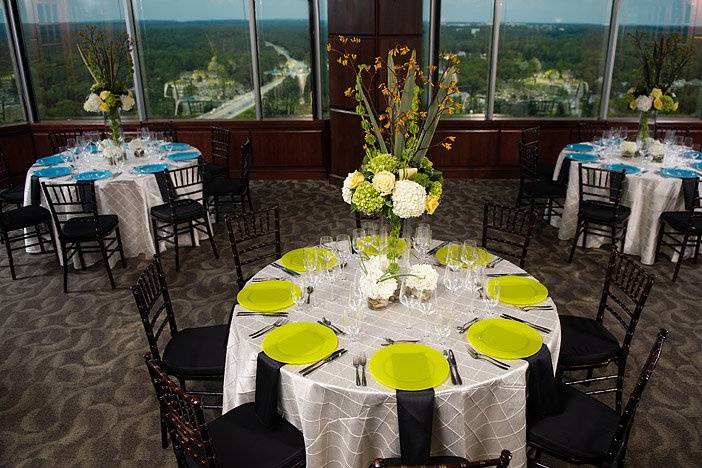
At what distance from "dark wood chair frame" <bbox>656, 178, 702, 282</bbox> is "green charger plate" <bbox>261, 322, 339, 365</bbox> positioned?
12.7 ft

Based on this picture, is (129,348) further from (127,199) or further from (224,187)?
(224,187)

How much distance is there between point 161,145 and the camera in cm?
647

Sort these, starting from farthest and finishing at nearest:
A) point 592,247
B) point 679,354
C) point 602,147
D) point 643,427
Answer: point 602,147 → point 592,247 → point 679,354 → point 643,427

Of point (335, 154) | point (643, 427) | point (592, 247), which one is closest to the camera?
point (643, 427)

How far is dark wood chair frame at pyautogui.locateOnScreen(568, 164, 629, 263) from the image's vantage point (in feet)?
17.1

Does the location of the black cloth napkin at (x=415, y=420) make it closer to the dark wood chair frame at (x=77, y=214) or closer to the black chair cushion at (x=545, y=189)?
the dark wood chair frame at (x=77, y=214)

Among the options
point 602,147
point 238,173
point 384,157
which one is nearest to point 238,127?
point 238,173

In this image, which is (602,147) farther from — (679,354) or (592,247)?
(679,354)

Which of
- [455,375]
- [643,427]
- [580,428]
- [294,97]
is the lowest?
[643,427]

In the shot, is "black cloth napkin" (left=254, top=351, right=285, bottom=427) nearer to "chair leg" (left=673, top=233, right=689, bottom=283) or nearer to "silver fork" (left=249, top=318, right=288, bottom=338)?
"silver fork" (left=249, top=318, right=288, bottom=338)

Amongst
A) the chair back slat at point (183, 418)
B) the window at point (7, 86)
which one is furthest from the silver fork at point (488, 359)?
the window at point (7, 86)

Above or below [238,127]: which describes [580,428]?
below

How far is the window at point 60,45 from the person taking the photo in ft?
25.8

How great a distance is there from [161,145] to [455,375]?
201 inches
